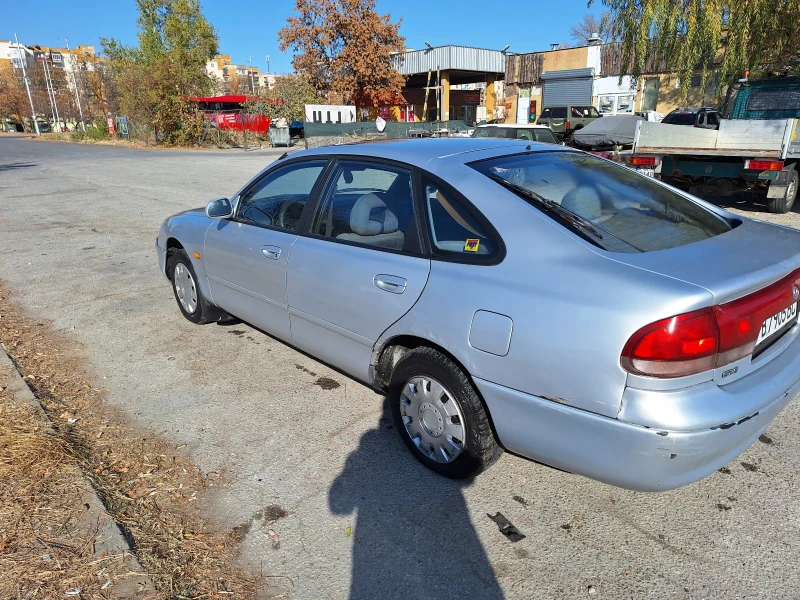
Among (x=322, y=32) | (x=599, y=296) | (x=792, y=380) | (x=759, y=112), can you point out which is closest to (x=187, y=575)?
(x=599, y=296)

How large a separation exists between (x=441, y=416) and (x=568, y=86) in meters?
37.7

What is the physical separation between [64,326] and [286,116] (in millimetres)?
36195

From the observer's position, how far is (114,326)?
5.28 m

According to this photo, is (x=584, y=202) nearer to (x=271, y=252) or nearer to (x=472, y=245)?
(x=472, y=245)

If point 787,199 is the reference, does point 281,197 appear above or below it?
above

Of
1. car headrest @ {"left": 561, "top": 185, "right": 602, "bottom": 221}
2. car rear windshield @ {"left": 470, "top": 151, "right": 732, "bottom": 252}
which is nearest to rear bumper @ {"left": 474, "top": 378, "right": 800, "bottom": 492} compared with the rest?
car rear windshield @ {"left": 470, "top": 151, "right": 732, "bottom": 252}

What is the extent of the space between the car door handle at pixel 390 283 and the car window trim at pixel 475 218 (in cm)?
20

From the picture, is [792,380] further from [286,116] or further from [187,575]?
[286,116]

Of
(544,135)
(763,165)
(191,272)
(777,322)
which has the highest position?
(544,135)

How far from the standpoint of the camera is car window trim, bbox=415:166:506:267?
2.54 meters

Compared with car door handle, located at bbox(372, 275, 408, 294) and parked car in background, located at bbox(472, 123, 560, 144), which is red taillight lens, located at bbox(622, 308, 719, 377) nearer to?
car door handle, located at bbox(372, 275, 408, 294)

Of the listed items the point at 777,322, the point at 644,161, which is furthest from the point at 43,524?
the point at 644,161

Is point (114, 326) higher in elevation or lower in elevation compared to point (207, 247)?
lower

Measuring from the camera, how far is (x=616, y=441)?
2172mm
